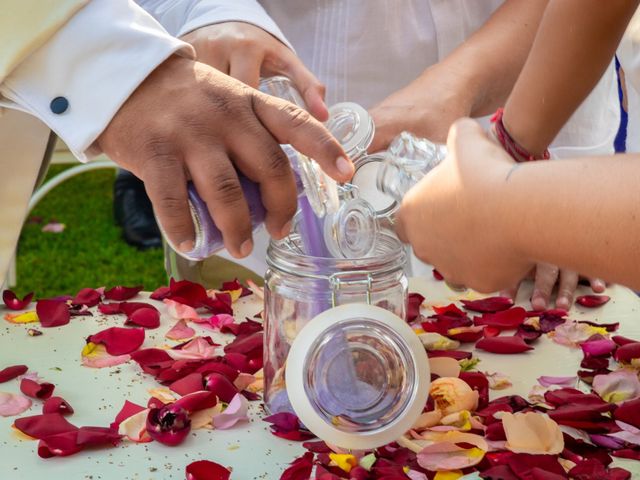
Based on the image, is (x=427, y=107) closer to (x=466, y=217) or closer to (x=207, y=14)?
(x=207, y=14)

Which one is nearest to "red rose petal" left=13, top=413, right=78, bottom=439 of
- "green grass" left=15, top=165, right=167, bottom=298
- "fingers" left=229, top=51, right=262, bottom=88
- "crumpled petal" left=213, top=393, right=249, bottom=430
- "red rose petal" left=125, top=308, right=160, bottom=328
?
"crumpled petal" left=213, top=393, right=249, bottom=430

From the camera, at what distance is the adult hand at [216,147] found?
70cm

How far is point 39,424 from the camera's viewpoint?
2.34 feet

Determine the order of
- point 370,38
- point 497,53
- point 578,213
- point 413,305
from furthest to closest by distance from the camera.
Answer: point 370,38, point 497,53, point 413,305, point 578,213

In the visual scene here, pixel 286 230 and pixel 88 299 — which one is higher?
pixel 286 230

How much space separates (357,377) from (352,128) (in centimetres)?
31

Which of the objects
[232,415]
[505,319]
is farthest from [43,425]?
[505,319]

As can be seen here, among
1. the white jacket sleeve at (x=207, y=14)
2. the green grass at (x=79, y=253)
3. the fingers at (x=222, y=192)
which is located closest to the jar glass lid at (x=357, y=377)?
the fingers at (x=222, y=192)

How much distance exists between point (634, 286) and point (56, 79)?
0.51 m

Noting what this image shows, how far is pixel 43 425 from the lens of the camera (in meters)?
0.71

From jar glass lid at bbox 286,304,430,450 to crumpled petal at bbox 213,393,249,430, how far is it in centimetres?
10

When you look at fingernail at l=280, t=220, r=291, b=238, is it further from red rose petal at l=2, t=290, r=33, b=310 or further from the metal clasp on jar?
red rose petal at l=2, t=290, r=33, b=310

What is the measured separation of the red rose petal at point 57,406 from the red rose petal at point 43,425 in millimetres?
21

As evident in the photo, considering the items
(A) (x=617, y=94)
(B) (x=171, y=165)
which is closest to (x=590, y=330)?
(B) (x=171, y=165)
